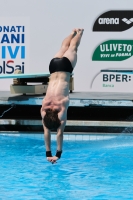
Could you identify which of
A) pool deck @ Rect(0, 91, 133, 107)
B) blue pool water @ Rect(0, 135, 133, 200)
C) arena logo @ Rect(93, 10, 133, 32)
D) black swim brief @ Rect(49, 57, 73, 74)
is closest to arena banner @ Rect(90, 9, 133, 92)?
arena logo @ Rect(93, 10, 133, 32)

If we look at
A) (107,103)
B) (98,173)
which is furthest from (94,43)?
(98,173)

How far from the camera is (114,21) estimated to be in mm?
12469

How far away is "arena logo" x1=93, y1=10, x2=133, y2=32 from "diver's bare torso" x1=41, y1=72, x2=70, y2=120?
577 cm

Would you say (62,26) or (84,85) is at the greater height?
(62,26)

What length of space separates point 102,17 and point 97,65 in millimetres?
1114

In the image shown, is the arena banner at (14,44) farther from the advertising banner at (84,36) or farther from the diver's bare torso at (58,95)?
the diver's bare torso at (58,95)

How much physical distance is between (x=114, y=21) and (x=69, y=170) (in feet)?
17.8

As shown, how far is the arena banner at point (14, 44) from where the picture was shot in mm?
12586

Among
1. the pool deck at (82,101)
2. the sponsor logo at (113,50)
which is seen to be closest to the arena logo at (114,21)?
the sponsor logo at (113,50)

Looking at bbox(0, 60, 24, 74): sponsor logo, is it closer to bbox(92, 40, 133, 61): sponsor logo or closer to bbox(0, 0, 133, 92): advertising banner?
bbox(0, 0, 133, 92): advertising banner

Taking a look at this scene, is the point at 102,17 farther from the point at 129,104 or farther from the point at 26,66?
the point at 129,104

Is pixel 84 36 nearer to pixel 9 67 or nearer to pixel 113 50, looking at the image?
pixel 113 50

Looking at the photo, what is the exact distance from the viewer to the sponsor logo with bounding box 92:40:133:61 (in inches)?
492

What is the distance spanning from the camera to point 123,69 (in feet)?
40.9
